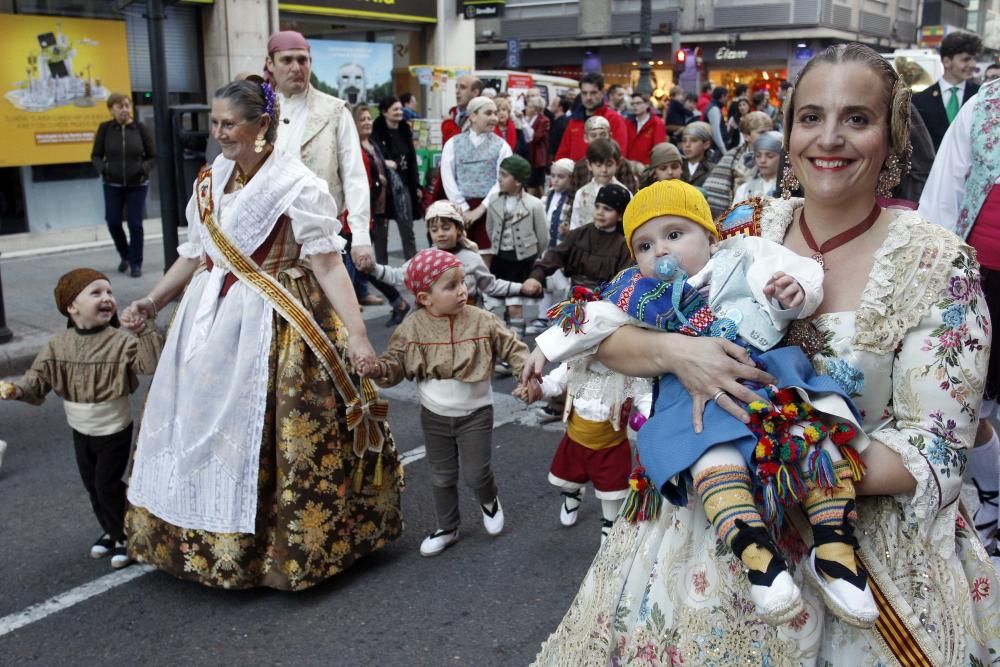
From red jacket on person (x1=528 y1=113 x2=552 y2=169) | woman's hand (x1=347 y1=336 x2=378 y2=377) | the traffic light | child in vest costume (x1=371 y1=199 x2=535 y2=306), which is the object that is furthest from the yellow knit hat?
the traffic light

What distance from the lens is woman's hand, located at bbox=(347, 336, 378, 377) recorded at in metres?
3.80

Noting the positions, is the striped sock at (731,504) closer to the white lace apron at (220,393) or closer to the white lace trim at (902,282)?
the white lace trim at (902,282)

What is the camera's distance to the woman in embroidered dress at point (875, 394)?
1.86 metres

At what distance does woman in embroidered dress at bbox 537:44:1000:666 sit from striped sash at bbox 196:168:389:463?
6.73ft

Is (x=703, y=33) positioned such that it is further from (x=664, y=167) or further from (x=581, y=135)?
(x=664, y=167)

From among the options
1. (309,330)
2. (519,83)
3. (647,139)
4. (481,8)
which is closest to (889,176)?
(309,330)

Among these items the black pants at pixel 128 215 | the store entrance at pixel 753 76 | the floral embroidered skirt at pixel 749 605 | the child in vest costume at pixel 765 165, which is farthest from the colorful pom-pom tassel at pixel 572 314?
the store entrance at pixel 753 76

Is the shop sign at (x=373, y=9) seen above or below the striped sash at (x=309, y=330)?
above

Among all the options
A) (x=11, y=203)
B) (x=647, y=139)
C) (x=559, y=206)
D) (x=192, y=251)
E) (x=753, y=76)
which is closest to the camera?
(x=192, y=251)

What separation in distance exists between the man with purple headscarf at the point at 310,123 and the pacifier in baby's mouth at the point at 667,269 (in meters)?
3.29

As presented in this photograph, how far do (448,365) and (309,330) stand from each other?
674 millimetres

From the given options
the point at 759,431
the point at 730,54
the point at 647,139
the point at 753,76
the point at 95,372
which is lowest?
the point at 95,372

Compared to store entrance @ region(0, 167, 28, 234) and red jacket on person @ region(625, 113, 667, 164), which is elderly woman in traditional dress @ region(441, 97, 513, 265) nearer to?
red jacket on person @ region(625, 113, 667, 164)

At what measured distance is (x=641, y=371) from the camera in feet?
6.88
